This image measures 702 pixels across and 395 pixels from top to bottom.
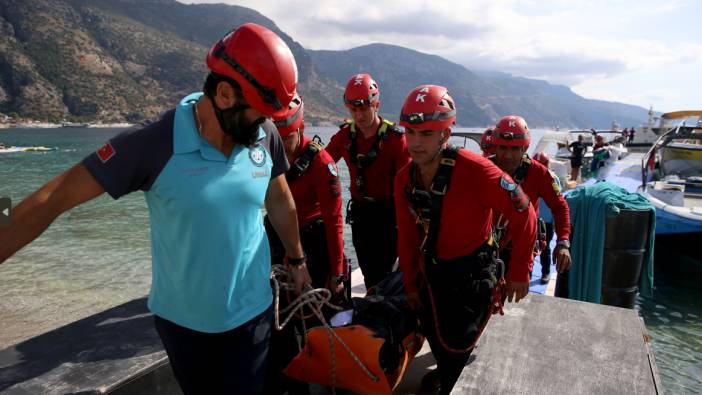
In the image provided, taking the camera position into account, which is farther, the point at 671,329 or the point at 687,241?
the point at 687,241

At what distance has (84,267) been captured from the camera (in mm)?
11148

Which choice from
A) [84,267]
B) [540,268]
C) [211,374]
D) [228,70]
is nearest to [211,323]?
[211,374]

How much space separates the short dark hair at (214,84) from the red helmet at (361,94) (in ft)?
9.12

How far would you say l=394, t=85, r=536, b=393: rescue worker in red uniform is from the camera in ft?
9.62

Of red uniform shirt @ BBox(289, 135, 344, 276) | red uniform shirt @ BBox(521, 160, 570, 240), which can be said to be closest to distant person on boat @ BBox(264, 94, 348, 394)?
red uniform shirt @ BBox(289, 135, 344, 276)

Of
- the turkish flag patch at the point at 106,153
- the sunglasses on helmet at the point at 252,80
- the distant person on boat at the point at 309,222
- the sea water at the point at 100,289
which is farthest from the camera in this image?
the sea water at the point at 100,289

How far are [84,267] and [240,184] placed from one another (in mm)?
11225

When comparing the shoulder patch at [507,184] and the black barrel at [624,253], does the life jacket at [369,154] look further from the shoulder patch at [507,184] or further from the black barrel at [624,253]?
the black barrel at [624,253]

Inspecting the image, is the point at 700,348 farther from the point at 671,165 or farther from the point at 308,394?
the point at 671,165

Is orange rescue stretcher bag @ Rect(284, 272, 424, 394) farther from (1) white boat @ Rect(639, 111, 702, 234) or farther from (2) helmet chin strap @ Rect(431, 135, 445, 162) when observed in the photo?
(1) white boat @ Rect(639, 111, 702, 234)

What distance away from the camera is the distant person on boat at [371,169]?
15.0 feet

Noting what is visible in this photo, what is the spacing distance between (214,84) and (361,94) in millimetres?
2836

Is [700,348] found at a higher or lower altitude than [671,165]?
lower

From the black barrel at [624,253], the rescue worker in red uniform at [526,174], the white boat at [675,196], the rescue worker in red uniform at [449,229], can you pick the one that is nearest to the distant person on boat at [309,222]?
the rescue worker in red uniform at [449,229]
